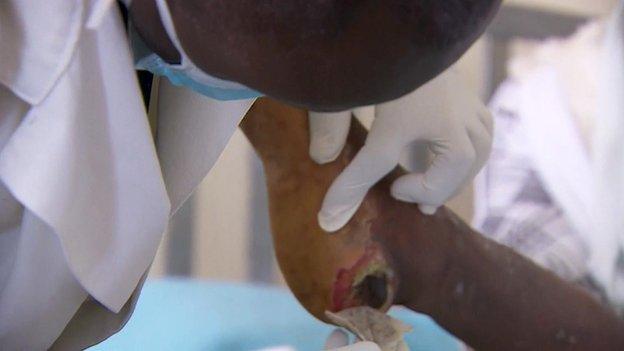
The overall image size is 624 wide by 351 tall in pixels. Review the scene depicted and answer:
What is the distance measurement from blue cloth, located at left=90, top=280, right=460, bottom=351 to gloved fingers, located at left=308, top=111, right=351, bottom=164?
16 centimetres

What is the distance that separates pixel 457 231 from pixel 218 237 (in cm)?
52

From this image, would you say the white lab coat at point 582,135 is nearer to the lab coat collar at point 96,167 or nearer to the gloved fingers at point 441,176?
the gloved fingers at point 441,176

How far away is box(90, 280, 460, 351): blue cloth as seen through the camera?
729 mm

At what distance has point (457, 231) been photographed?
0.62m

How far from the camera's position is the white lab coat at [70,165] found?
1.26 ft

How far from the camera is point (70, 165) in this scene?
0.39 meters

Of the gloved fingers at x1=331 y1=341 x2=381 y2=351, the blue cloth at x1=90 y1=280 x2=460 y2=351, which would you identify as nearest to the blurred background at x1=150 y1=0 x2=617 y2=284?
the blue cloth at x1=90 y1=280 x2=460 y2=351

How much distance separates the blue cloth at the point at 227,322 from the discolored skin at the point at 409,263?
0.08 metres

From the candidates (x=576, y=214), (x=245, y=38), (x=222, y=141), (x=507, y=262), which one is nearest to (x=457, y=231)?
(x=507, y=262)

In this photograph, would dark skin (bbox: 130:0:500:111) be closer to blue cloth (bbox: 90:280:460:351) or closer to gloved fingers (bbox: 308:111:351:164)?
gloved fingers (bbox: 308:111:351:164)

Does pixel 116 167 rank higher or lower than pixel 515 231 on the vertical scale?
higher

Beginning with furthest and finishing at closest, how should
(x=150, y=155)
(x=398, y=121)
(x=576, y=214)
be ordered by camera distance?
(x=576, y=214) < (x=398, y=121) < (x=150, y=155)

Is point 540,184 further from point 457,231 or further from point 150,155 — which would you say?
point 150,155

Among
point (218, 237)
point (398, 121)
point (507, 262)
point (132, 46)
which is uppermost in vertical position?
point (132, 46)
